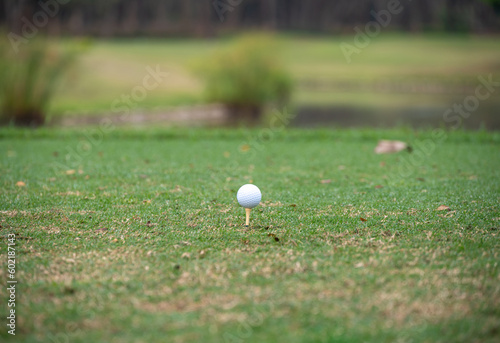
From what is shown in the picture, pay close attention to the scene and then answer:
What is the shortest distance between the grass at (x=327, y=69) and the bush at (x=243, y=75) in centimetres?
182

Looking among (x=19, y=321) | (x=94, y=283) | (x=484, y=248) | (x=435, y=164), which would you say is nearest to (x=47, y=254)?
(x=94, y=283)

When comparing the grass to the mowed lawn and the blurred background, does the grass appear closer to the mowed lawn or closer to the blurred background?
the blurred background

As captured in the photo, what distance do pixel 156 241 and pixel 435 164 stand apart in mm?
7204

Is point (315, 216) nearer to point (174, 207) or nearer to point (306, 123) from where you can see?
point (174, 207)

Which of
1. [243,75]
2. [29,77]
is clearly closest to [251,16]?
[243,75]

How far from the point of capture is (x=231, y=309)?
4039 millimetres

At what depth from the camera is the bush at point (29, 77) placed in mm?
24125

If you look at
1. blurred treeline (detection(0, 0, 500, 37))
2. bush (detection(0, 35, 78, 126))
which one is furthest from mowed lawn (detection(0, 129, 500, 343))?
blurred treeline (detection(0, 0, 500, 37))

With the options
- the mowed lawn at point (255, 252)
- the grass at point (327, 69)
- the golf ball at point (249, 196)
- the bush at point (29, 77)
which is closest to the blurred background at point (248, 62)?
the bush at point (29, 77)

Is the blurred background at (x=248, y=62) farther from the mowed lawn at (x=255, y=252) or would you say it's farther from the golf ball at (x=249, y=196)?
the golf ball at (x=249, y=196)

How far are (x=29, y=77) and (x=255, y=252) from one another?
73.9 feet

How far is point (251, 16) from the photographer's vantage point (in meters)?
63.1

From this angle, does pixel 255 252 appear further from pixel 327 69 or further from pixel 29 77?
pixel 327 69

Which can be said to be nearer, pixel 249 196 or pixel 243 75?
pixel 249 196
